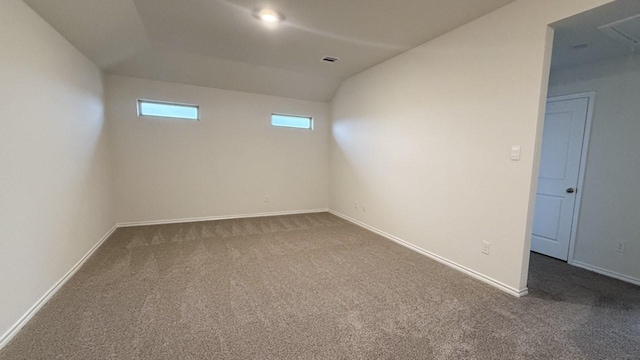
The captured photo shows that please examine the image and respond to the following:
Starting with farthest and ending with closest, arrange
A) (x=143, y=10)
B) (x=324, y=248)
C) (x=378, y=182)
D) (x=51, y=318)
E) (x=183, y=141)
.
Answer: (x=183, y=141)
(x=378, y=182)
(x=324, y=248)
(x=143, y=10)
(x=51, y=318)

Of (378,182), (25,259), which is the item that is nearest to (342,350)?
(25,259)

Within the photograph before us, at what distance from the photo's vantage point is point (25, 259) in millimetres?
1893

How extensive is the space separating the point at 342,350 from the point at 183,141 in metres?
4.07

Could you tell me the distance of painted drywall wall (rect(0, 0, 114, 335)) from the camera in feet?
5.73

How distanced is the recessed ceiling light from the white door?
3.43m

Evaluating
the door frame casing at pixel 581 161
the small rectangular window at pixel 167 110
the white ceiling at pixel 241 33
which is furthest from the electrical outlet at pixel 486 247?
the small rectangular window at pixel 167 110

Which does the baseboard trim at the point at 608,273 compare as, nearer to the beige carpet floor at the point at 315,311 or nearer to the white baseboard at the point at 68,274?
the beige carpet floor at the point at 315,311

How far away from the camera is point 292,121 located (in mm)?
5176

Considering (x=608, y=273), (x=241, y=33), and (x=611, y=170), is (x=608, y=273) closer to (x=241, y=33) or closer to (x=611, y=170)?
(x=611, y=170)

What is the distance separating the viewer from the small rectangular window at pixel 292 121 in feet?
16.5

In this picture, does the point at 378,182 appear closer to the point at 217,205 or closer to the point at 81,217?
the point at 217,205

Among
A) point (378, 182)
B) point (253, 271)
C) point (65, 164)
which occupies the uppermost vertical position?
point (65, 164)

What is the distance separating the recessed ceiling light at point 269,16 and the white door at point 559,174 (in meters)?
3.43

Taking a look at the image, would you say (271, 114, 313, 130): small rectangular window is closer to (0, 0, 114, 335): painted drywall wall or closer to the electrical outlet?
(0, 0, 114, 335): painted drywall wall
